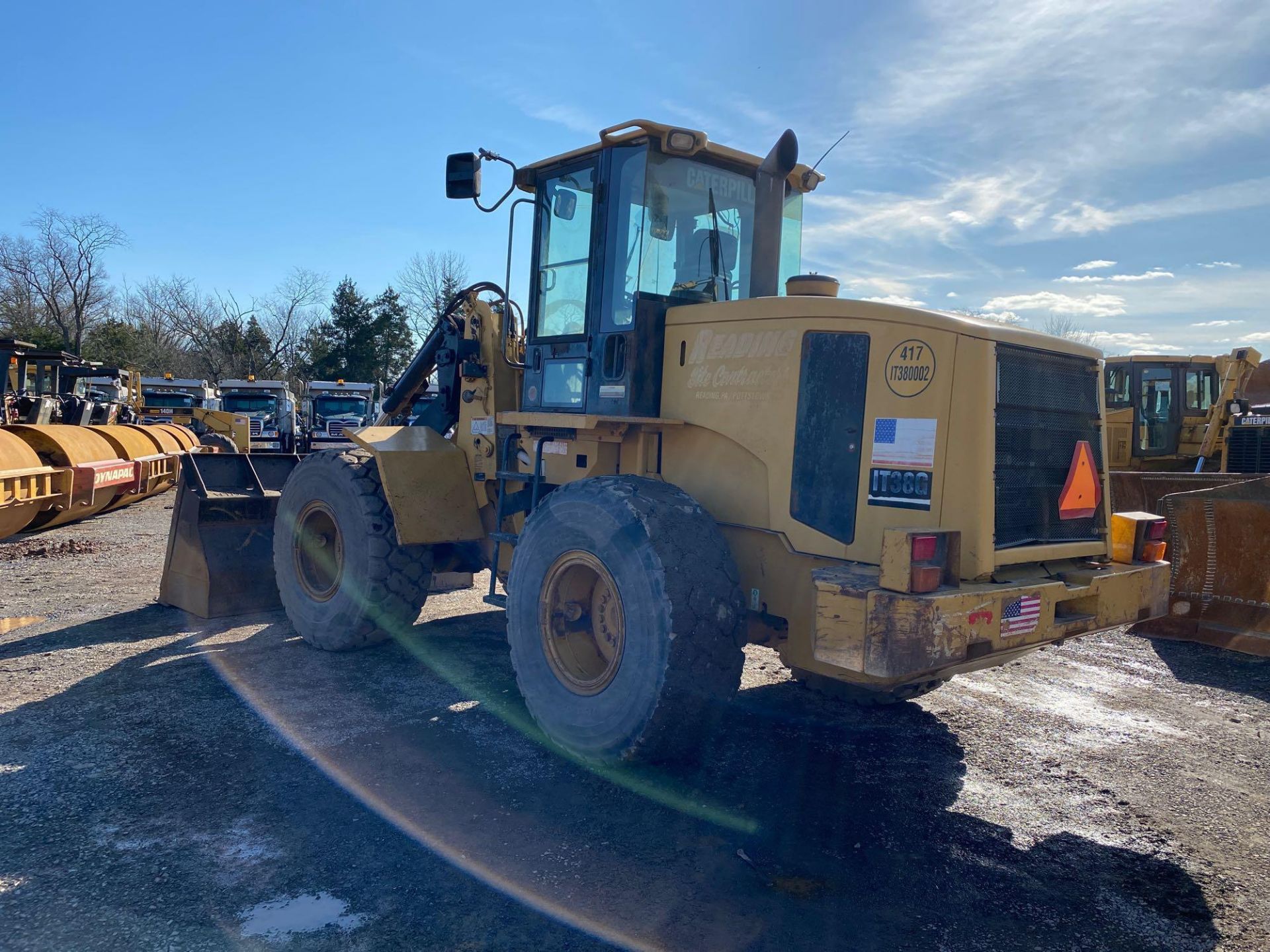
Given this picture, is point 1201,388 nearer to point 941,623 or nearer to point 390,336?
point 941,623

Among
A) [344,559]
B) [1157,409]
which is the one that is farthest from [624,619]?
[1157,409]

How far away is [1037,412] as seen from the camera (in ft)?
13.2

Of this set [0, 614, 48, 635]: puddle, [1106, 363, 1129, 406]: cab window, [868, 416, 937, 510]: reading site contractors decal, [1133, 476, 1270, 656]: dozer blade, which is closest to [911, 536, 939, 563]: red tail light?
[868, 416, 937, 510]: reading site contractors decal

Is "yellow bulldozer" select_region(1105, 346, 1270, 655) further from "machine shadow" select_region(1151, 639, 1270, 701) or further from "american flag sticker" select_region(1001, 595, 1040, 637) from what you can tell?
"american flag sticker" select_region(1001, 595, 1040, 637)

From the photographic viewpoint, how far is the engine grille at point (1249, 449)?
38.1 feet

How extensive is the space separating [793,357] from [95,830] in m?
3.43

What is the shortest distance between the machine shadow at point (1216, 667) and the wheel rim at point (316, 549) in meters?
5.94

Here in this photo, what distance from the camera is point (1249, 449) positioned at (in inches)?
461

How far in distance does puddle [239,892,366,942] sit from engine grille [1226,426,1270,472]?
12491 mm

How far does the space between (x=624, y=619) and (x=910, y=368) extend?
1602mm

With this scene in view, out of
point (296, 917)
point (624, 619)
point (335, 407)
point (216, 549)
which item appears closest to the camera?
point (296, 917)

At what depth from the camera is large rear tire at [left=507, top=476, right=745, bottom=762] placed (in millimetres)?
3703

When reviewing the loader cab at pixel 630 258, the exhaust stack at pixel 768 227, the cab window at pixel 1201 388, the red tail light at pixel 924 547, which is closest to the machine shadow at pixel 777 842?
the red tail light at pixel 924 547

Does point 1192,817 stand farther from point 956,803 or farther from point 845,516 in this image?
point 845,516
